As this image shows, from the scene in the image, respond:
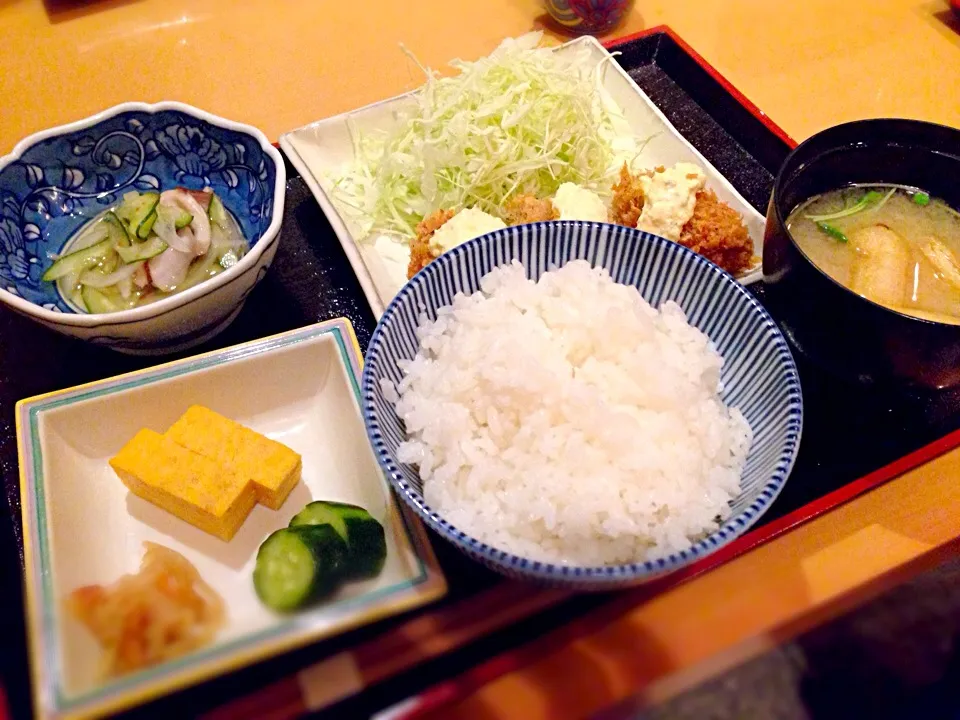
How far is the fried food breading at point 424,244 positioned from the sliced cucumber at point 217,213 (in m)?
0.53

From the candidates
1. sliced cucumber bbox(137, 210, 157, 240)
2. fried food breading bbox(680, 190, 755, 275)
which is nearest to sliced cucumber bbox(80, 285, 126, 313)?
sliced cucumber bbox(137, 210, 157, 240)

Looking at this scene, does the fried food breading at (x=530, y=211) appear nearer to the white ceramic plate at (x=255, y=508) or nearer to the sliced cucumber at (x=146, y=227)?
the white ceramic plate at (x=255, y=508)

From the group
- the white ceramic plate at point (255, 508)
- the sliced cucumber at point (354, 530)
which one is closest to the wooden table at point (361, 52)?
the white ceramic plate at point (255, 508)

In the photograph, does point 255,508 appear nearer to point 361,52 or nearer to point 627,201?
point 627,201

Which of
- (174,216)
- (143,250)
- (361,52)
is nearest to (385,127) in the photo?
(361,52)

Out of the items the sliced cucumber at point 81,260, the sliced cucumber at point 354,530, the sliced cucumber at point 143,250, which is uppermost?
the sliced cucumber at point 143,250

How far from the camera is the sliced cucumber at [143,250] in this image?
1844mm

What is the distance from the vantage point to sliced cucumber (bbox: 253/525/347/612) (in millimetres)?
1161

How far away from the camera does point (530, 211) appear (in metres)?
2.06

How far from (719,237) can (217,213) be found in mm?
1398

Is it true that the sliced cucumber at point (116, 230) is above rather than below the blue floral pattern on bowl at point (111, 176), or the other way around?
below

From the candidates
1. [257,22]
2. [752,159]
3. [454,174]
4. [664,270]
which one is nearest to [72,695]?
[664,270]

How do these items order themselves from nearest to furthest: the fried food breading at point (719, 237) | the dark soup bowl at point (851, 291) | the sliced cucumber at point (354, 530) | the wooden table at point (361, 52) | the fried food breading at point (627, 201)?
the sliced cucumber at point (354, 530) < the dark soup bowl at point (851, 291) < the fried food breading at point (719, 237) < the fried food breading at point (627, 201) < the wooden table at point (361, 52)

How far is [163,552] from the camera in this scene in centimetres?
142
